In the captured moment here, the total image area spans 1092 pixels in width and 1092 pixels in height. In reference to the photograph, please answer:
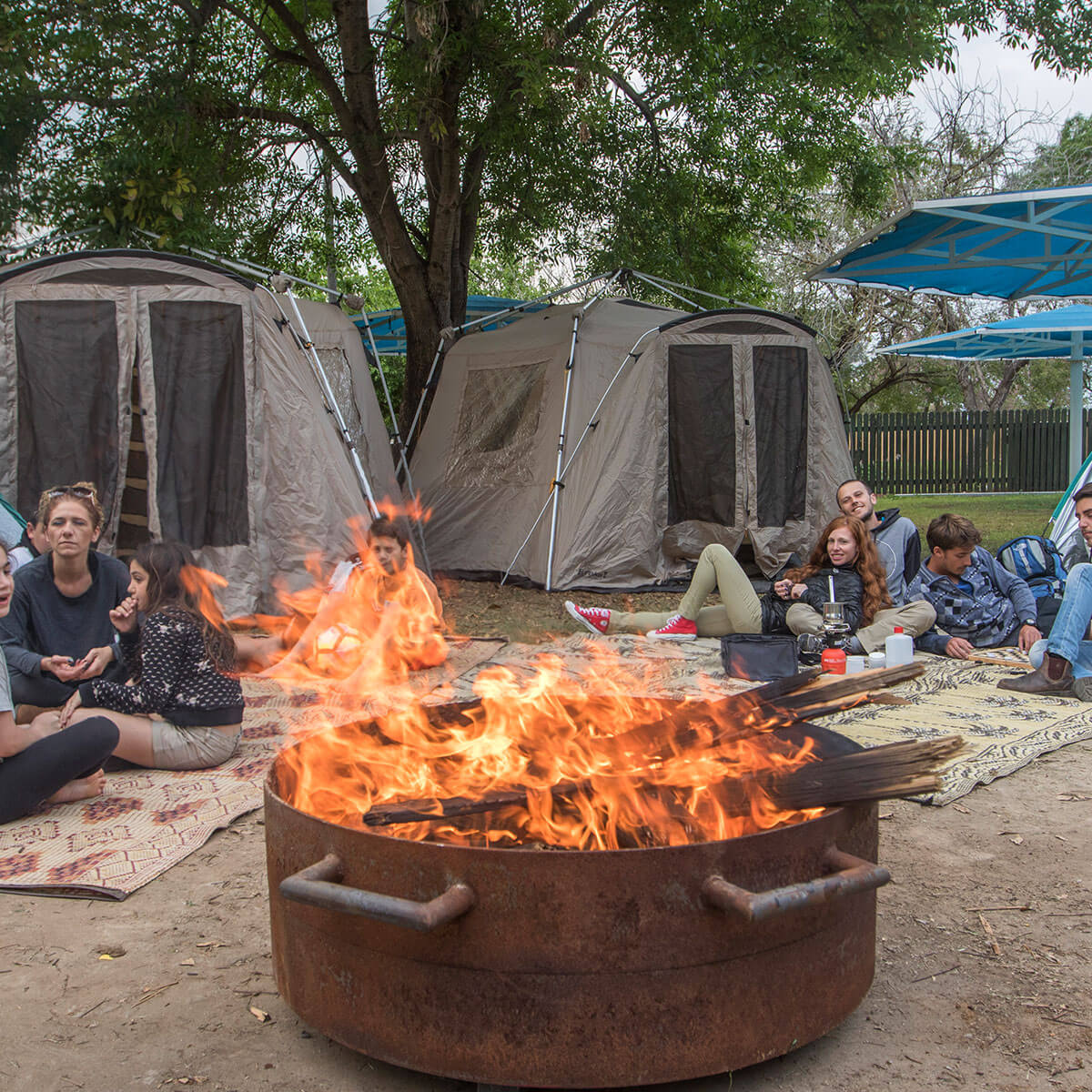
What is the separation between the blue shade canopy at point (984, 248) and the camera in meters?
6.65

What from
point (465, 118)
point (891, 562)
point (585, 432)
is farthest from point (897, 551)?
point (465, 118)

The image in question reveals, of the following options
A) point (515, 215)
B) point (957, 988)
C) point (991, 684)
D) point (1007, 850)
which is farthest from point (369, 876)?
point (515, 215)

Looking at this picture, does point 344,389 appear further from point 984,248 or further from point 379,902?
point 379,902

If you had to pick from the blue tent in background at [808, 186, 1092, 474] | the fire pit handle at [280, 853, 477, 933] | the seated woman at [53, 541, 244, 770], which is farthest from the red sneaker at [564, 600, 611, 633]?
the fire pit handle at [280, 853, 477, 933]

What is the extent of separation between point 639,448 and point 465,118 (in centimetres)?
364

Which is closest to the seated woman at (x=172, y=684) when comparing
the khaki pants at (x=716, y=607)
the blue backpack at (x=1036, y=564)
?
the khaki pants at (x=716, y=607)

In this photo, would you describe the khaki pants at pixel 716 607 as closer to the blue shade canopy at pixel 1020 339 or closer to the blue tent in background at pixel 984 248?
the blue tent in background at pixel 984 248

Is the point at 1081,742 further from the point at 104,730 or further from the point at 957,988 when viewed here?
the point at 104,730

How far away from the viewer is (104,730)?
372 cm

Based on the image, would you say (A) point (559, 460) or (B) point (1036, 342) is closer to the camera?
(A) point (559, 460)

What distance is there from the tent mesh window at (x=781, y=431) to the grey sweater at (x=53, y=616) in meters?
6.06

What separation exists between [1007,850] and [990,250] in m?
6.41

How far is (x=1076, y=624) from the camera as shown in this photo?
5.21 meters

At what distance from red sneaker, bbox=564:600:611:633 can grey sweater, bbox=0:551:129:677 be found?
304 cm
